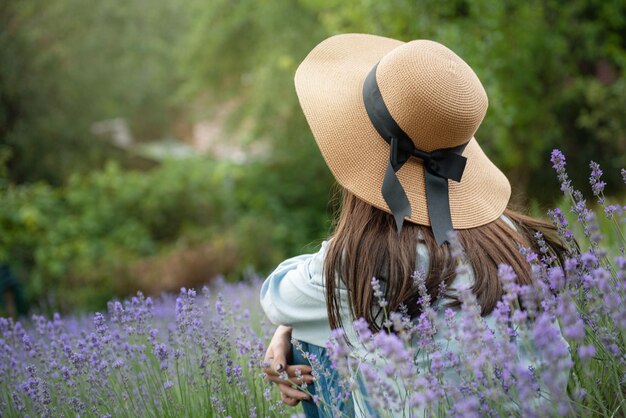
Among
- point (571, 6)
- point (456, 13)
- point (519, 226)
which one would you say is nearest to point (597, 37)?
point (571, 6)

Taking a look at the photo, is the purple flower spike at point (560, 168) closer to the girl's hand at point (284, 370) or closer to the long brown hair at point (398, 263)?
the long brown hair at point (398, 263)

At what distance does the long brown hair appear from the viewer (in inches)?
68.7

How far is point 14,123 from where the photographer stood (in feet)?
35.0

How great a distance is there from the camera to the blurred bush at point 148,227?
7.55 metres

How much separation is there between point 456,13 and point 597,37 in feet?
12.2

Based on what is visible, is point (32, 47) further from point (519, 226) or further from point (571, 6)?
point (519, 226)

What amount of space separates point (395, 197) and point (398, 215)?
6 cm

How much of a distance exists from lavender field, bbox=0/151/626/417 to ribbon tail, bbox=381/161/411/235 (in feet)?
0.92

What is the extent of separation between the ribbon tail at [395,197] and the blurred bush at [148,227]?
577 centimetres

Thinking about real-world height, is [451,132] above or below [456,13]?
above

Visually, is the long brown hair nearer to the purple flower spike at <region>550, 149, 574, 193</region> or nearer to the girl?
the girl

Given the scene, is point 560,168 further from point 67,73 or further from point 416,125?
point 67,73

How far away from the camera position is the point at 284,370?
1.95 m

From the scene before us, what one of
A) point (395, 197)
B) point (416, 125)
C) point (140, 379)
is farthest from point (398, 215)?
point (140, 379)
